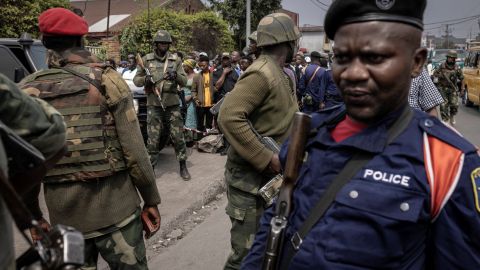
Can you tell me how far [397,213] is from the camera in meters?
1.27

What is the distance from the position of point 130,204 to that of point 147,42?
19.4 m

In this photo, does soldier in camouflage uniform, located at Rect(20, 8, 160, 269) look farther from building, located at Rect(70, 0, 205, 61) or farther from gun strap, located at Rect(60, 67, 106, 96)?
building, located at Rect(70, 0, 205, 61)

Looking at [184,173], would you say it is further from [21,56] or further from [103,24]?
[103,24]

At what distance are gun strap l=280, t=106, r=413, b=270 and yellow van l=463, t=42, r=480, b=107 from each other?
15.0 meters

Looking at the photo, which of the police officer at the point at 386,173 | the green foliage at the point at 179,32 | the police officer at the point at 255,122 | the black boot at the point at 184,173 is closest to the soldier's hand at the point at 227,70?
the black boot at the point at 184,173

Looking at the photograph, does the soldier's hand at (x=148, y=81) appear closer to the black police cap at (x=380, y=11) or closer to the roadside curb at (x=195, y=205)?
the roadside curb at (x=195, y=205)

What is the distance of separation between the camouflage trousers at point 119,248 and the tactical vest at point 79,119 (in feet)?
1.19

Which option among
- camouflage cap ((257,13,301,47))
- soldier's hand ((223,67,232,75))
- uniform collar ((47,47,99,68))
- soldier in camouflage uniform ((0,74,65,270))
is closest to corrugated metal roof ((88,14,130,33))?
soldier's hand ((223,67,232,75))

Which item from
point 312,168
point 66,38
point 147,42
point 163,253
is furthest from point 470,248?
point 147,42

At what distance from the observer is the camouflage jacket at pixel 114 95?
2473 millimetres

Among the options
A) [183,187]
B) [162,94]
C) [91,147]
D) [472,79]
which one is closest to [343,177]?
[91,147]

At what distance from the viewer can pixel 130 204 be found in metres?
2.63

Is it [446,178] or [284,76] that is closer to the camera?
[446,178]

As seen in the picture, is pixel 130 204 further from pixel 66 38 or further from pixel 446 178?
pixel 446 178
